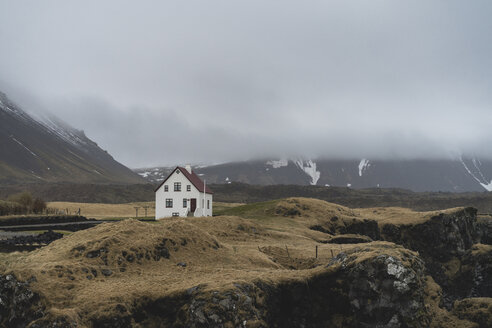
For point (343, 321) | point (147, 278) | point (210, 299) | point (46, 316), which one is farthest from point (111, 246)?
Result: point (343, 321)

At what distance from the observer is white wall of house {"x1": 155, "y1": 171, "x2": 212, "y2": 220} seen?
7631 centimetres

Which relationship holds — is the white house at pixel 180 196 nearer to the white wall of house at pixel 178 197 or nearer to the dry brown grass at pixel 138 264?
the white wall of house at pixel 178 197

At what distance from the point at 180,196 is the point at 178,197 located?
45 centimetres

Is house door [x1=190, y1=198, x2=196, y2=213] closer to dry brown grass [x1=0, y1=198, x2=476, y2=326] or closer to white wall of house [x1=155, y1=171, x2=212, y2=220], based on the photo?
white wall of house [x1=155, y1=171, x2=212, y2=220]

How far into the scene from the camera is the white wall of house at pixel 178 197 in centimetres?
7631

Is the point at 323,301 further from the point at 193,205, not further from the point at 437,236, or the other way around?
the point at 193,205

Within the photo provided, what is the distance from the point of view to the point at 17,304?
19.9m

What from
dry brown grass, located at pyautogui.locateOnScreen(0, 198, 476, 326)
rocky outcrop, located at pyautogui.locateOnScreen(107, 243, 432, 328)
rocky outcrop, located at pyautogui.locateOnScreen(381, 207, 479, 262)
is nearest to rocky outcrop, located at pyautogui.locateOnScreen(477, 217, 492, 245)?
rocky outcrop, located at pyautogui.locateOnScreen(381, 207, 479, 262)

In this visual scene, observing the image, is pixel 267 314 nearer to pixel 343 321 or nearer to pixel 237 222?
pixel 343 321

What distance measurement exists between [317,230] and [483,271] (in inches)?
904

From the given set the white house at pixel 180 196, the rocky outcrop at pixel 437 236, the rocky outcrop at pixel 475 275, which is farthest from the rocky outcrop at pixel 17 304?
the rocky outcrop at pixel 437 236

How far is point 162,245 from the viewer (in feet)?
94.3

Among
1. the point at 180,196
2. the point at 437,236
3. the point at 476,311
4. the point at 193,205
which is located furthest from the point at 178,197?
the point at 476,311

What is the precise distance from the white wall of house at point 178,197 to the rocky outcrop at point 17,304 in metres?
55.1
